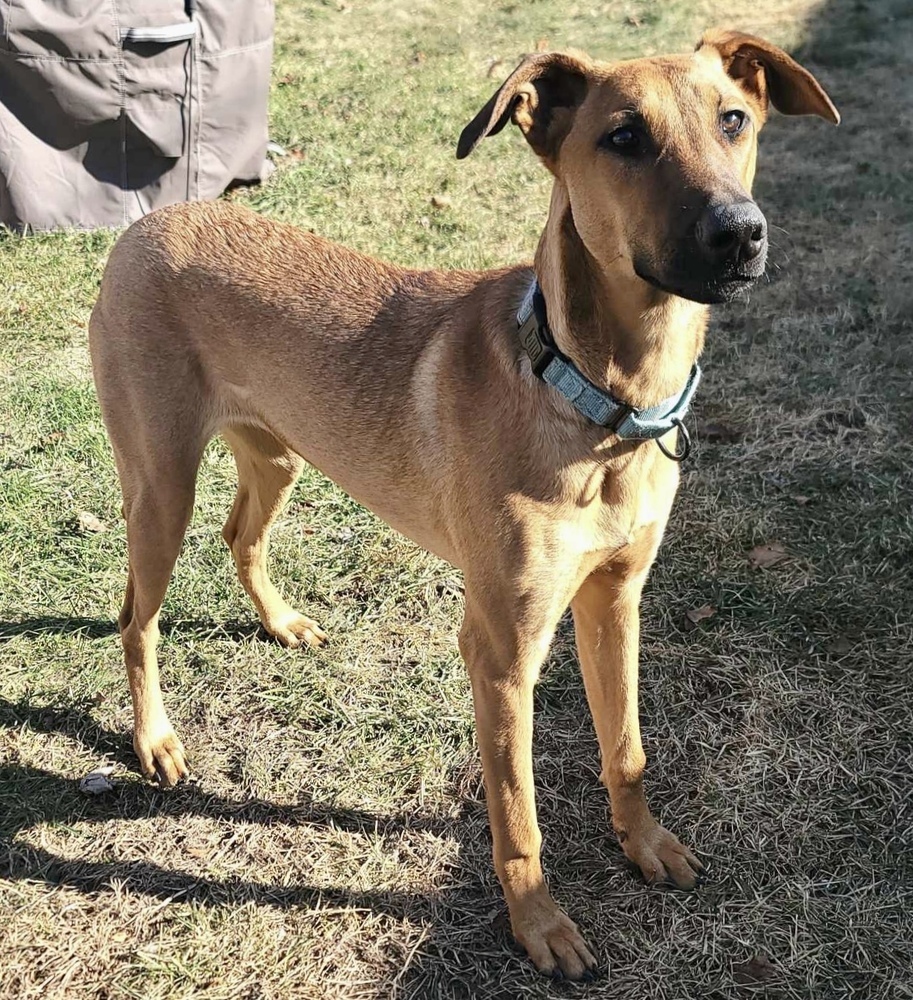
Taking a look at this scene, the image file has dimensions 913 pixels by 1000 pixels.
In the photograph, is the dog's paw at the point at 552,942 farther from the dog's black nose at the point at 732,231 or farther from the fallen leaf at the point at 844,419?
the fallen leaf at the point at 844,419

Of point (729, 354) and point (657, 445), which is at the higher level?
point (657, 445)

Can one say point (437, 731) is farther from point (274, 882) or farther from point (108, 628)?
point (108, 628)

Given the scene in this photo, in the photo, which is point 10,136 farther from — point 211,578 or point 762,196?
point 762,196

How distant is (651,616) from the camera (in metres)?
3.97

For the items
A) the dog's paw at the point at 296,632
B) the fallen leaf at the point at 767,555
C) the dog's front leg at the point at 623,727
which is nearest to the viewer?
the dog's front leg at the point at 623,727

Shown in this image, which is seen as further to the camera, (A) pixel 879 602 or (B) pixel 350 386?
(A) pixel 879 602

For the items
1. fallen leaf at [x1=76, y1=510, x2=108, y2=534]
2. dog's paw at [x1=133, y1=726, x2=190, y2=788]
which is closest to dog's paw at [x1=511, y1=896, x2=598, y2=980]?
dog's paw at [x1=133, y1=726, x2=190, y2=788]

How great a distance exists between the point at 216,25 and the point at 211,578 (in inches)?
164

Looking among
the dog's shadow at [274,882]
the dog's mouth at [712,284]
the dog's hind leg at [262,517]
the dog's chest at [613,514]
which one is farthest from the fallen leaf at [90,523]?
the dog's mouth at [712,284]

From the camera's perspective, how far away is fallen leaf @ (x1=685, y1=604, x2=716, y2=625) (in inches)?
155

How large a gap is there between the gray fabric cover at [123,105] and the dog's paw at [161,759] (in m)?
4.47

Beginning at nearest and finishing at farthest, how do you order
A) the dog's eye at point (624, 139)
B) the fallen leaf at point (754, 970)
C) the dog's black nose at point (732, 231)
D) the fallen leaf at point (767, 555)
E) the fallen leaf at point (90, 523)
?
the dog's black nose at point (732, 231) < the dog's eye at point (624, 139) < the fallen leaf at point (754, 970) < the fallen leaf at point (767, 555) < the fallen leaf at point (90, 523)

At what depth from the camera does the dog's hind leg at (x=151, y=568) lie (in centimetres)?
316

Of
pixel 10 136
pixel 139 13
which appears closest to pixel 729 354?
pixel 139 13
